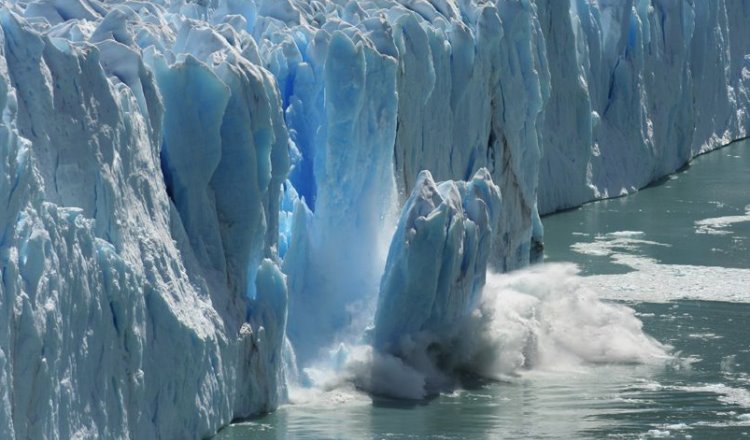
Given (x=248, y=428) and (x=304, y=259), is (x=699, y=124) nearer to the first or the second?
(x=304, y=259)

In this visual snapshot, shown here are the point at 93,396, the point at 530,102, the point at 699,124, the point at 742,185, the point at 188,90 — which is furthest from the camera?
the point at 699,124

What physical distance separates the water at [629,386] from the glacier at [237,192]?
2.17 feet

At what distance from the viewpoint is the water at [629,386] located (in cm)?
1372

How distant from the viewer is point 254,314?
540 inches

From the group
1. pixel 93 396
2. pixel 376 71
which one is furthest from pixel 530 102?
pixel 93 396

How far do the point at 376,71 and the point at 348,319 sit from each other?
2397 millimetres

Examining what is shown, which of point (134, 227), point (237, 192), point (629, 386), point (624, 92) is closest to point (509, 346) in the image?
point (629, 386)

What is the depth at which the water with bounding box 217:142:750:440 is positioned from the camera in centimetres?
1372

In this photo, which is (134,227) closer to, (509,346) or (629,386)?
(509,346)

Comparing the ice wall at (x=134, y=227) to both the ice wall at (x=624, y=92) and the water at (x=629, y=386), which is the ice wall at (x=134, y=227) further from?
the ice wall at (x=624, y=92)

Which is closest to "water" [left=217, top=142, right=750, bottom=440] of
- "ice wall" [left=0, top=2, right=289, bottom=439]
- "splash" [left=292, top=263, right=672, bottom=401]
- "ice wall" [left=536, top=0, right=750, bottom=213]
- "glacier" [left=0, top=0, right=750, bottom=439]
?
"splash" [left=292, top=263, right=672, bottom=401]

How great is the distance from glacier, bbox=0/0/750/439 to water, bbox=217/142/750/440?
0.66 m

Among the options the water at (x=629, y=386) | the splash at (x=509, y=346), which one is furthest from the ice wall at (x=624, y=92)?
the splash at (x=509, y=346)

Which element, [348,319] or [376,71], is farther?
[376,71]
